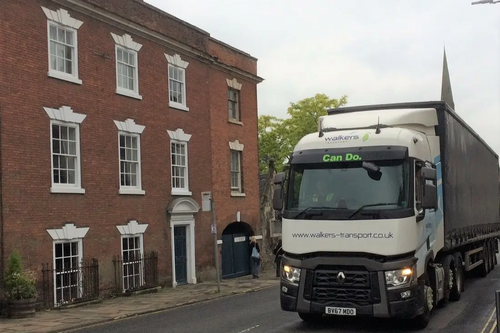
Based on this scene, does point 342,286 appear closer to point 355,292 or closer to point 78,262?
point 355,292

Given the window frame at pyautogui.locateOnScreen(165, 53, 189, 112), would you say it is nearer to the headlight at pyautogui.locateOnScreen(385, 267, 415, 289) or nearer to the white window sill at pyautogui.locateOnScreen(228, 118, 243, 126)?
the white window sill at pyautogui.locateOnScreen(228, 118, 243, 126)

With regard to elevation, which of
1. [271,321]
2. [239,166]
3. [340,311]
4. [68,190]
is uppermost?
[239,166]

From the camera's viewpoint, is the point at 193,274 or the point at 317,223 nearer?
the point at 317,223

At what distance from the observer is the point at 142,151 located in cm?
2202

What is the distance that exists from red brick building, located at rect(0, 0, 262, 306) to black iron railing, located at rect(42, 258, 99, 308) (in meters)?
0.06

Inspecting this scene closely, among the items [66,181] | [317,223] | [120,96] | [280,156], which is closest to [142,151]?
[120,96]

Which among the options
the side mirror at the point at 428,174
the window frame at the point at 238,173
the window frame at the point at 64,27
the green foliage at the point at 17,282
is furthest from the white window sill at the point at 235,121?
the side mirror at the point at 428,174

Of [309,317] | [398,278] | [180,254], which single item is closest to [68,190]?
→ [180,254]

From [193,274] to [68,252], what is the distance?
23.0ft

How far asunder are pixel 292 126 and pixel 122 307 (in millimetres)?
42484

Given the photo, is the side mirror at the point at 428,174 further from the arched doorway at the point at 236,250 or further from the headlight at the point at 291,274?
the arched doorway at the point at 236,250

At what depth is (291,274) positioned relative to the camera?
1086 centimetres

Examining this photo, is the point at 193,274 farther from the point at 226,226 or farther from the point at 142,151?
the point at 142,151

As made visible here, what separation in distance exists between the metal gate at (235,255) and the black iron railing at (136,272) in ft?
18.4
